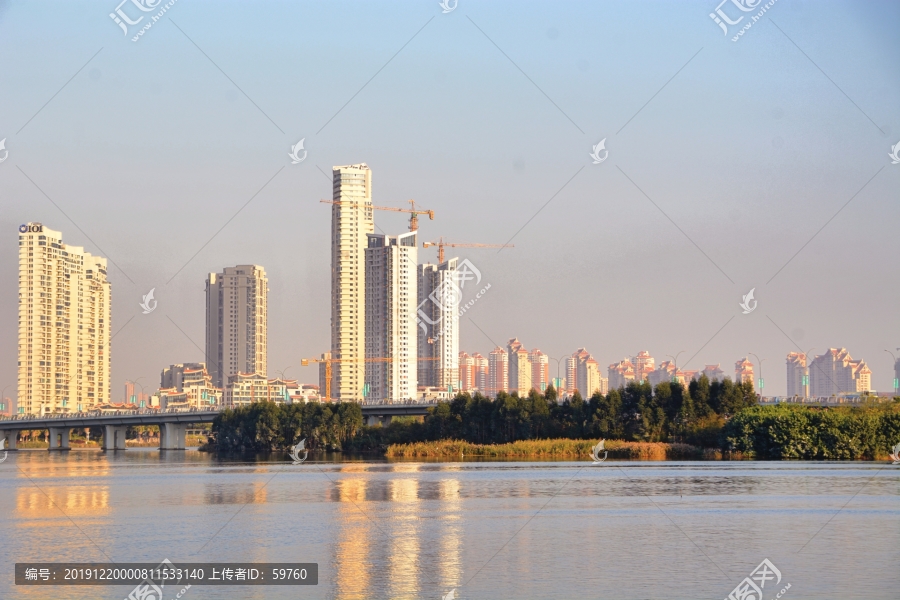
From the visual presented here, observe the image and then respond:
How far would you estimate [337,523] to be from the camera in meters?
45.0

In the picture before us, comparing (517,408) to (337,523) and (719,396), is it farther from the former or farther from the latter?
(337,523)

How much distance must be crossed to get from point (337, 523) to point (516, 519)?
729 cm

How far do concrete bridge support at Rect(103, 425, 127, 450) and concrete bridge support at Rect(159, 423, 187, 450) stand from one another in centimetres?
935

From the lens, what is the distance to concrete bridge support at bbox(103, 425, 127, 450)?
174m

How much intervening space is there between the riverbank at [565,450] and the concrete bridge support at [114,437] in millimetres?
77885

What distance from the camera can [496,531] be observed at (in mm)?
41594

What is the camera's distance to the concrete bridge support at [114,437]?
17400 centimetres

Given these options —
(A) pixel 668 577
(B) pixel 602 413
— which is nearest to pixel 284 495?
(A) pixel 668 577
